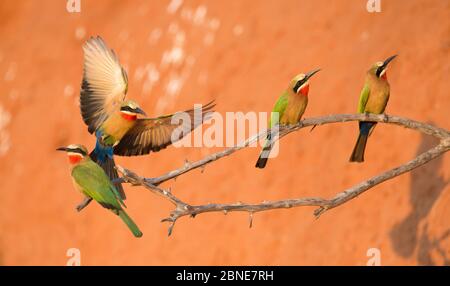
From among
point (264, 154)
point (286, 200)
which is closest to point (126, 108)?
point (286, 200)

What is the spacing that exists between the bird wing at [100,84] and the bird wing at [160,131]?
127 millimetres

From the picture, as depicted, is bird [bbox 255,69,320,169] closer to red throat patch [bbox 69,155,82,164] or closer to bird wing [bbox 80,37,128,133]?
bird wing [bbox 80,37,128,133]

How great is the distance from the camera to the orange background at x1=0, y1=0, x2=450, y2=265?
5.38m

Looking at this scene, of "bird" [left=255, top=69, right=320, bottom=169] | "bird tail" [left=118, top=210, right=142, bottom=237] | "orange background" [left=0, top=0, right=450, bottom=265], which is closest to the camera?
"bird tail" [left=118, top=210, right=142, bottom=237]

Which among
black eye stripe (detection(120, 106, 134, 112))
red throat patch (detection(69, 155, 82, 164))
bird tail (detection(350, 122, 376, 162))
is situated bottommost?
red throat patch (detection(69, 155, 82, 164))

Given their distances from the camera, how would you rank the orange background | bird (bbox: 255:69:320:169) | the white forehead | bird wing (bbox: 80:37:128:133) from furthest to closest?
the orange background < bird (bbox: 255:69:320:169) < bird wing (bbox: 80:37:128:133) < the white forehead

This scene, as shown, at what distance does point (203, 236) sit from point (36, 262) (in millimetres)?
1611

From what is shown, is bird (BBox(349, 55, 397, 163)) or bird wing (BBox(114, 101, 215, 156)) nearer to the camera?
bird wing (BBox(114, 101, 215, 156))

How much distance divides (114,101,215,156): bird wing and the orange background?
82.1 inches

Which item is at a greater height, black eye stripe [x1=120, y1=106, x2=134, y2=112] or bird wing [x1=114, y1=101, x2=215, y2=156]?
black eye stripe [x1=120, y1=106, x2=134, y2=112]

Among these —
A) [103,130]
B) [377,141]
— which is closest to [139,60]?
[377,141]

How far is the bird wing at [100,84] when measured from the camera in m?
3.35

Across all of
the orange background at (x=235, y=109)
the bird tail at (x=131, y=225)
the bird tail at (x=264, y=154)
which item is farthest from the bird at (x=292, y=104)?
the orange background at (x=235, y=109)

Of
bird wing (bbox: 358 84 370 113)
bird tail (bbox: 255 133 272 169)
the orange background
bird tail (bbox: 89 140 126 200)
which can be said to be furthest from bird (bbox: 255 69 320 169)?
the orange background
